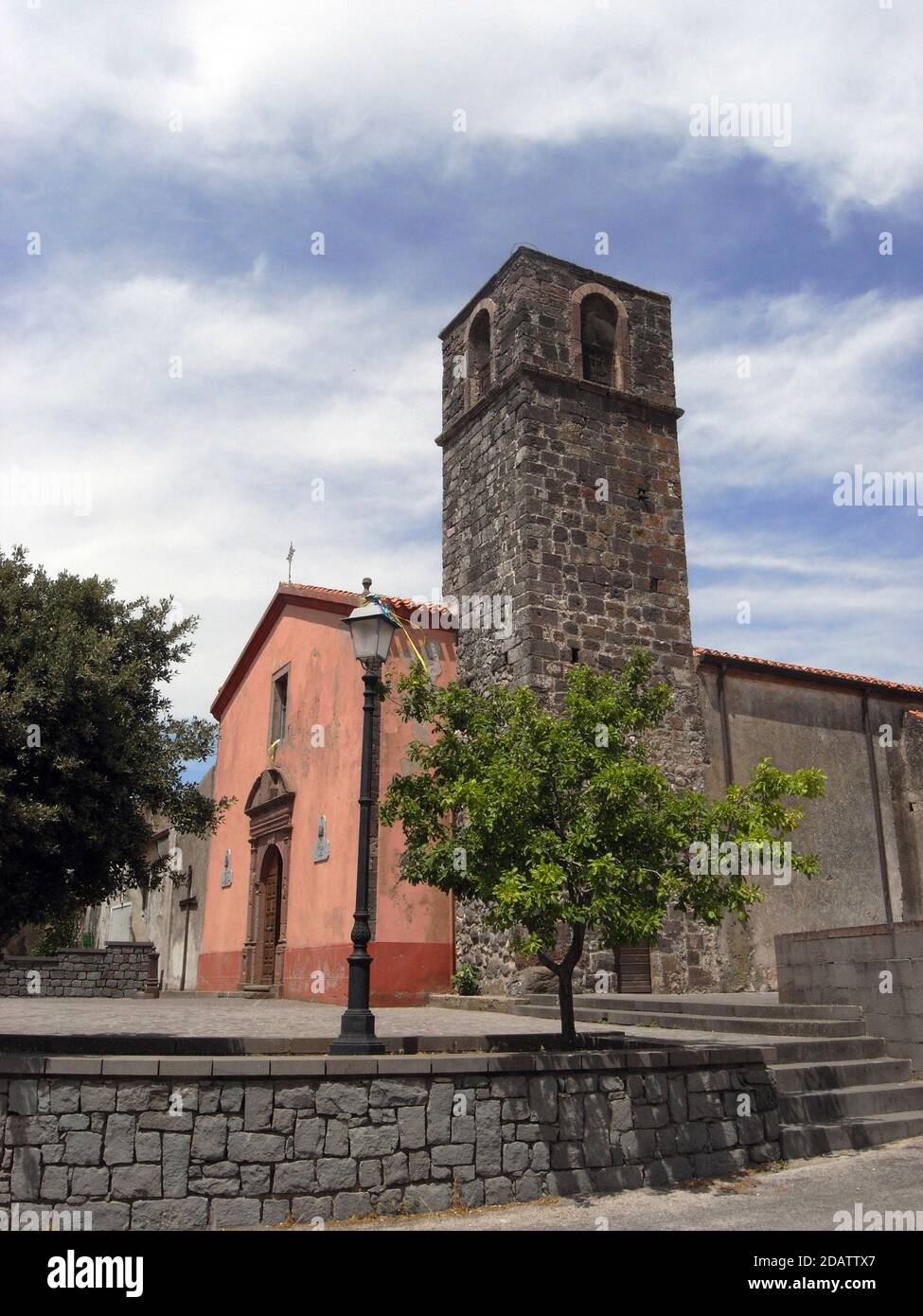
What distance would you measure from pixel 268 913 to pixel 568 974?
1180 centimetres

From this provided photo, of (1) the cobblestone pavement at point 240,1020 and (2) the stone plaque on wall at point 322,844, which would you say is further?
(2) the stone plaque on wall at point 322,844

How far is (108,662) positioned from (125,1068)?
3.25 meters

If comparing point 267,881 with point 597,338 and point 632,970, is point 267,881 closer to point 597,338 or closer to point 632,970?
point 632,970

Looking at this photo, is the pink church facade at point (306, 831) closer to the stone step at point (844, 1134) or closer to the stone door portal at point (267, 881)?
the stone door portal at point (267, 881)

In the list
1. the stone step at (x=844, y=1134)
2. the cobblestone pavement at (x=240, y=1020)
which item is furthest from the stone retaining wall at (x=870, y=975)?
the cobblestone pavement at (x=240, y=1020)

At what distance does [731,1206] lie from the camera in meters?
6.47

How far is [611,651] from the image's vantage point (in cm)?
1491

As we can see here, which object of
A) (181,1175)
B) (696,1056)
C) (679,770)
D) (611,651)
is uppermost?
(611,651)

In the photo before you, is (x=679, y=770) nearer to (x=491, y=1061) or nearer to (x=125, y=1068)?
(x=491, y=1061)

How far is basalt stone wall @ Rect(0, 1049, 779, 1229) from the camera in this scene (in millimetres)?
6230

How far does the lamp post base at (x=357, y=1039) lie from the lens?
701cm

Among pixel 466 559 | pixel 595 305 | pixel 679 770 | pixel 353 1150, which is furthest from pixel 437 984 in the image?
pixel 595 305

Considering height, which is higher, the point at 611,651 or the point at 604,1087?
the point at 611,651

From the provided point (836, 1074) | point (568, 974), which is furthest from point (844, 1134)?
point (568, 974)
